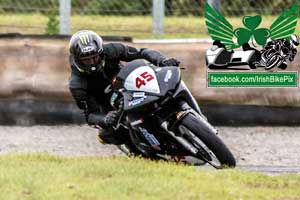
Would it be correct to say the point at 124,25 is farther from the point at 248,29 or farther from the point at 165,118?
the point at 165,118

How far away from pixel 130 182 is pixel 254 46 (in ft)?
19.7

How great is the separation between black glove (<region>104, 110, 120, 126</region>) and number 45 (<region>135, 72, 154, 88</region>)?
1.68 feet

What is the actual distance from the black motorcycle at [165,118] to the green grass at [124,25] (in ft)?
19.9

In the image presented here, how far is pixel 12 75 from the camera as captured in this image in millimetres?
12430

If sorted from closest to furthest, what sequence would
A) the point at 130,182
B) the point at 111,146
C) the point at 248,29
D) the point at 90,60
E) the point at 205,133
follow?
the point at 130,182 < the point at 205,133 < the point at 90,60 < the point at 111,146 < the point at 248,29

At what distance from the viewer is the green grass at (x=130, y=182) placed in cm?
683

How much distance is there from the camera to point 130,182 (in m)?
7.16

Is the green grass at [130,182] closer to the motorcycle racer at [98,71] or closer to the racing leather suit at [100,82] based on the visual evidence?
the motorcycle racer at [98,71]

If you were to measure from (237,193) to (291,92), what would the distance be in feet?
17.9

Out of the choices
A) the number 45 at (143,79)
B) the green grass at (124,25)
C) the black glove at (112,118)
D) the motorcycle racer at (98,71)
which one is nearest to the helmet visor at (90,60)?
the motorcycle racer at (98,71)

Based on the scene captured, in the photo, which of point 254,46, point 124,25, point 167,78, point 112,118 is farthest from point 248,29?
point 167,78

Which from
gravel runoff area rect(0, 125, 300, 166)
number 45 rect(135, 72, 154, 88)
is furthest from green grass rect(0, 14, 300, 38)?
number 45 rect(135, 72, 154, 88)

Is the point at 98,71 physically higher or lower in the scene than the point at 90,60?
lower

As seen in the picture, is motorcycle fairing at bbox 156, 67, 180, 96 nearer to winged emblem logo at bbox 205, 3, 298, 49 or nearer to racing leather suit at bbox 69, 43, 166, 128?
racing leather suit at bbox 69, 43, 166, 128
